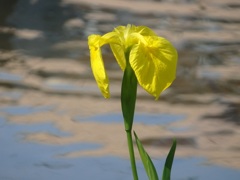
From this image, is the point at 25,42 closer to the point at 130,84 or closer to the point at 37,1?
the point at 37,1

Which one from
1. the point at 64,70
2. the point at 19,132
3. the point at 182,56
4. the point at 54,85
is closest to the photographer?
the point at 19,132

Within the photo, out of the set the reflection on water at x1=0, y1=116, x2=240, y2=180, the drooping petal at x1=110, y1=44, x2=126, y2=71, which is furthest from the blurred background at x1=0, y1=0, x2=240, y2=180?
the drooping petal at x1=110, y1=44, x2=126, y2=71

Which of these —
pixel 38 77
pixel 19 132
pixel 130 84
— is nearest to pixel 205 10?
pixel 38 77

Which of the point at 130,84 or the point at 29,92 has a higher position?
the point at 130,84

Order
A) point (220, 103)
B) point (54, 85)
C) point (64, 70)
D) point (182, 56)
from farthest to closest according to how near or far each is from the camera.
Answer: point (182, 56), point (64, 70), point (54, 85), point (220, 103)

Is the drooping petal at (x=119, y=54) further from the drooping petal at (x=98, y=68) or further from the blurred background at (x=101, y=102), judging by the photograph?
the blurred background at (x=101, y=102)

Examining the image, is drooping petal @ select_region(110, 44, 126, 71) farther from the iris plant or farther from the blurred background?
the blurred background

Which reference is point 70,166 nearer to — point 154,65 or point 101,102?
point 101,102
